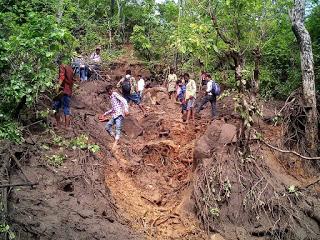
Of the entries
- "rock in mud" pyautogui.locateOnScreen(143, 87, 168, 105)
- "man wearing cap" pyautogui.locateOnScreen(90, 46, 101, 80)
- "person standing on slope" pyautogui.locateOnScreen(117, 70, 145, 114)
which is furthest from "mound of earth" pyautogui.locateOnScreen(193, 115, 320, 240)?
"man wearing cap" pyautogui.locateOnScreen(90, 46, 101, 80)

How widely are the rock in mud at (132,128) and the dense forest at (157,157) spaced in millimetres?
39

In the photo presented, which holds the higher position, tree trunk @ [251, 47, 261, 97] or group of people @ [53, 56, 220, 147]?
tree trunk @ [251, 47, 261, 97]

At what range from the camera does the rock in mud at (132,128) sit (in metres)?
12.9

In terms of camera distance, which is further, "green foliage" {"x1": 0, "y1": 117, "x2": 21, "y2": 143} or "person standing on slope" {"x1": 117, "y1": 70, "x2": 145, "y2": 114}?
"person standing on slope" {"x1": 117, "y1": 70, "x2": 145, "y2": 114}

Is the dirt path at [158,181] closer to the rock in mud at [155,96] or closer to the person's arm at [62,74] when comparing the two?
the person's arm at [62,74]

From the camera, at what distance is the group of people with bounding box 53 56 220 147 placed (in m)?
10.6

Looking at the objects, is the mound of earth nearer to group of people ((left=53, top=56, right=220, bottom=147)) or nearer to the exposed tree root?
the exposed tree root

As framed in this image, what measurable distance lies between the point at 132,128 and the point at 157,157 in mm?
1983

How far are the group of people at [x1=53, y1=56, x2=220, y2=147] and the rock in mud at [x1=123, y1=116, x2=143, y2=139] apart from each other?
57 cm

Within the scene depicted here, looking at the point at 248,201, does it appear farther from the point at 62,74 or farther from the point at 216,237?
the point at 62,74

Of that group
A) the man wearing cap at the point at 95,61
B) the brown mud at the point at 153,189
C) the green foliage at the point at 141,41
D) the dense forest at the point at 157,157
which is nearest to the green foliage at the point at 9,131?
the dense forest at the point at 157,157

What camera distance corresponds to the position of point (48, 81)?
282 inches

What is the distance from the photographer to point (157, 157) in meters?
11.4

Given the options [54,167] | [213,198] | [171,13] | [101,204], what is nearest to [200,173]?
[213,198]
